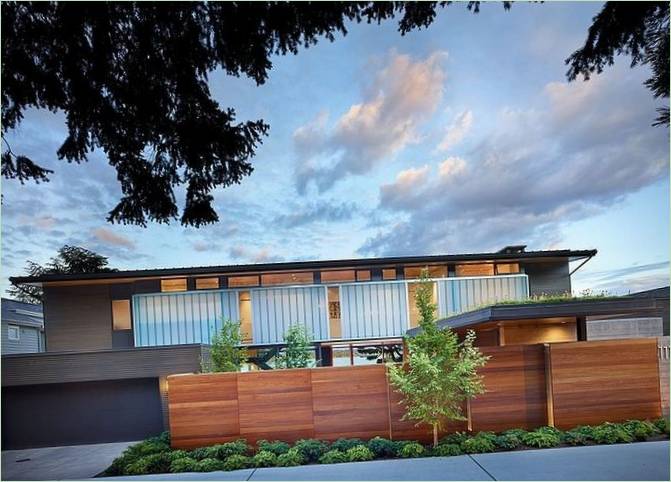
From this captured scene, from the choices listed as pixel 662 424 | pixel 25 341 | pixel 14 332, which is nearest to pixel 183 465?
pixel 662 424

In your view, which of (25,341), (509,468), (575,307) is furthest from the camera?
(25,341)

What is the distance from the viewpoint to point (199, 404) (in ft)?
28.9

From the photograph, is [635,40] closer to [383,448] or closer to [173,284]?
[383,448]

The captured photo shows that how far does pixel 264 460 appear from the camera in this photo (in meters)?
7.58

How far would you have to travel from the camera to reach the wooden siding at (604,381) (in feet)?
27.9

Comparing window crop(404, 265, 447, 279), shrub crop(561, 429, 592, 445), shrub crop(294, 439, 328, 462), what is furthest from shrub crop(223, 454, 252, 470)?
window crop(404, 265, 447, 279)

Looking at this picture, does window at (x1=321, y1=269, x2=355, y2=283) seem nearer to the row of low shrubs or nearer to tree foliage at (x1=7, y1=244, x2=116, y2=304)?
tree foliage at (x1=7, y1=244, x2=116, y2=304)

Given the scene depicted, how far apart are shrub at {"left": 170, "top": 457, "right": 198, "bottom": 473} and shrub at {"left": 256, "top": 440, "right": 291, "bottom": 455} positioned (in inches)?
41.8

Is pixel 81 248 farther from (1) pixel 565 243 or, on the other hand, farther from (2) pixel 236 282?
(1) pixel 565 243

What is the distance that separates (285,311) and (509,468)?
10.1 m

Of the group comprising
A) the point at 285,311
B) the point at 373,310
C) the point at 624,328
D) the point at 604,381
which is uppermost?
the point at 285,311

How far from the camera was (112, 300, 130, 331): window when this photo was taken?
639 inches

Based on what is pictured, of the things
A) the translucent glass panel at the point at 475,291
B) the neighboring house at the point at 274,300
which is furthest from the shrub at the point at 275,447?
the translucent glass panel at the point at 475,291

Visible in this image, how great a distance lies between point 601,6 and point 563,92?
2.75 meters
